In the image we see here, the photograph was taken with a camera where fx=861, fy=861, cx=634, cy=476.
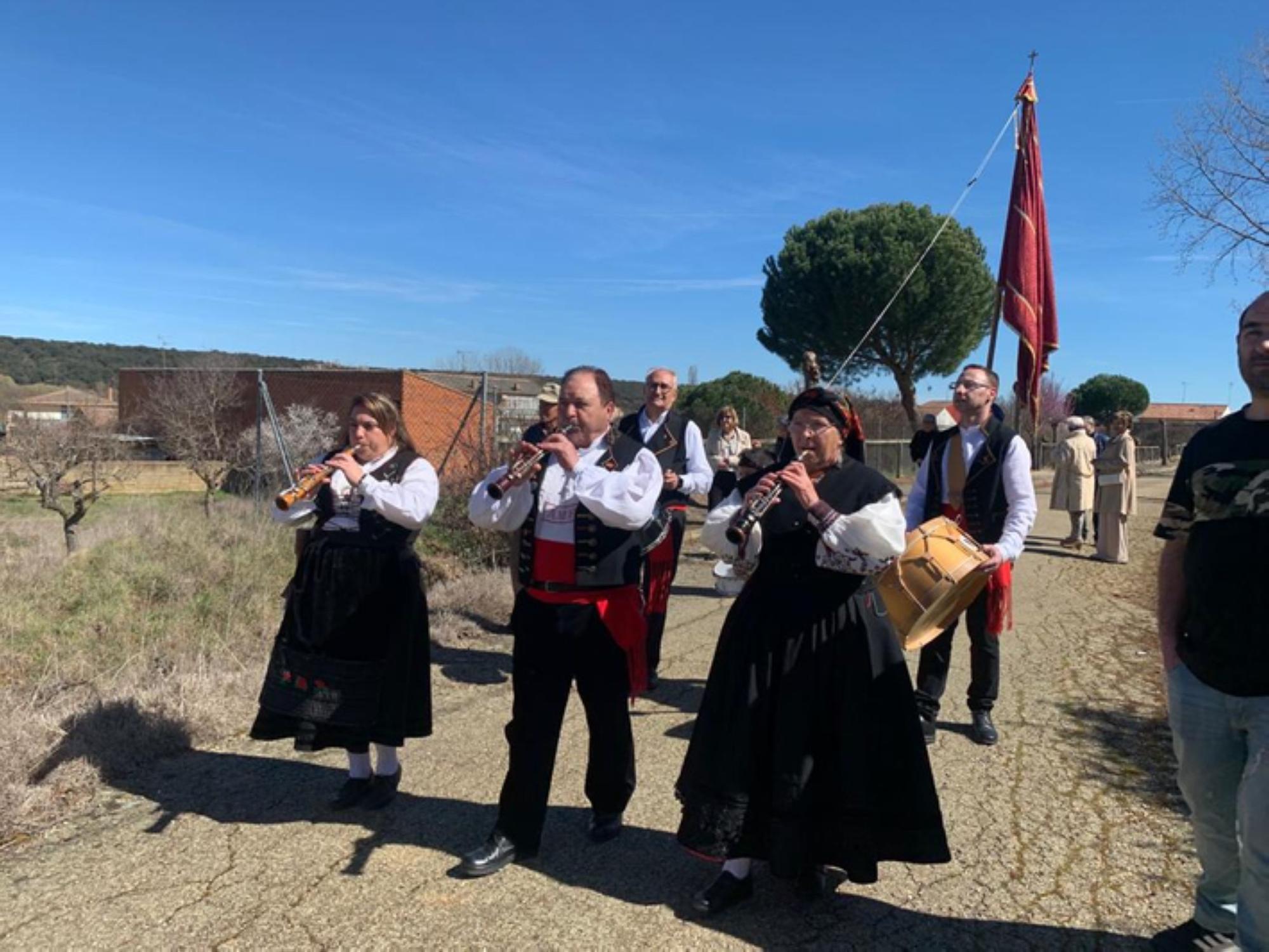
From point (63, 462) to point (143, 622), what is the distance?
4.09m

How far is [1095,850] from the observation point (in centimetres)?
349

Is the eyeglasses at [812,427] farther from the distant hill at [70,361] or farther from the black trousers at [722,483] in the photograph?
the distant hill at [70,361]

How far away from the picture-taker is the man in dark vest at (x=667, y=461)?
5.67 metres

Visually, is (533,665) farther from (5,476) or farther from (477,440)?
(5,476)

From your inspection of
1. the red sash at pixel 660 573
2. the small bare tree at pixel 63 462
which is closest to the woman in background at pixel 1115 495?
the red sash at pixel 660 573

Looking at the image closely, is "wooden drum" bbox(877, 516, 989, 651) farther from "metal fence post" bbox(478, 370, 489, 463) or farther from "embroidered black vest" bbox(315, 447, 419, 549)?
"metal fence post" bbox(478, 370, 489, 463)

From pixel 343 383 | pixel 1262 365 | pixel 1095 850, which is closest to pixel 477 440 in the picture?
pixel 1095 850

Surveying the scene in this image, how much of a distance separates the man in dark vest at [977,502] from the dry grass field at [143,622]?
3.73 m

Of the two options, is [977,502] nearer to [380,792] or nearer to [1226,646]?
[1226,646]

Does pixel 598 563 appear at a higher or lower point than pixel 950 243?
lower

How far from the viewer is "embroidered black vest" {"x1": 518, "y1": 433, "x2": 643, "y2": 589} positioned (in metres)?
3.37

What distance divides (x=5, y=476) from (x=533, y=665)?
33.3 ft

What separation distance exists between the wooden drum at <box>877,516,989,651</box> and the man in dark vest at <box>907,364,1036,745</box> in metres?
1.01

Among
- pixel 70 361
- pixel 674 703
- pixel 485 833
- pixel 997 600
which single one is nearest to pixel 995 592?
pixel 997 600
